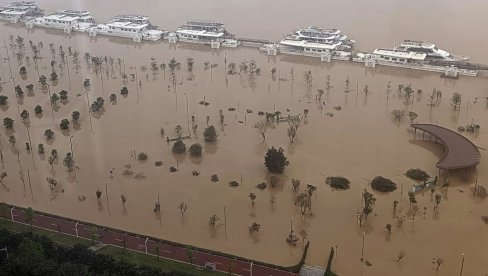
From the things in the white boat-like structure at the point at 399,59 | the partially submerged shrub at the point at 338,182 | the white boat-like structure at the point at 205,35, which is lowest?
the partially submerged shrub at the point at 338,182

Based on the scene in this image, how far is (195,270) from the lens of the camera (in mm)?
7613

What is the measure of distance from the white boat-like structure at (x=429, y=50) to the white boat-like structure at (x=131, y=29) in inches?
304

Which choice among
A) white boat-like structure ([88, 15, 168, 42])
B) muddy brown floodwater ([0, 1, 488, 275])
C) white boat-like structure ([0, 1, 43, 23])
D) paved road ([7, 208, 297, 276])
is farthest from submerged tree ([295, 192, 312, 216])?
white boat-like structure ([0, 1, 43, 23])

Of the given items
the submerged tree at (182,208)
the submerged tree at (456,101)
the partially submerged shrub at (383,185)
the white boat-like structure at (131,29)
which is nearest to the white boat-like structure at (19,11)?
the white boat-like structure at (131,29)

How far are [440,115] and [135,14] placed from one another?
1293cm

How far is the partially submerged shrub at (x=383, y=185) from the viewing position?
965cm

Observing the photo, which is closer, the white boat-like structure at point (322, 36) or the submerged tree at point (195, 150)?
the submerged tree at point (195, 150)

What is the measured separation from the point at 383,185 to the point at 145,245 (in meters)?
4.10

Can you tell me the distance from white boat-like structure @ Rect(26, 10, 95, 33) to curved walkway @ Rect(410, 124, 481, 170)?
12933 mm

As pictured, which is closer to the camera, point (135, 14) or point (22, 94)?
point (22, 94)

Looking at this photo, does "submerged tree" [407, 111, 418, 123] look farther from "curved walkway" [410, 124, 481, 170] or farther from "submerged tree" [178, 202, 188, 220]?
"submerged tree" [178, 202, 188, 220]

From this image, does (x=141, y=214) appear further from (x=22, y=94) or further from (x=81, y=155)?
(x=22, y=94)

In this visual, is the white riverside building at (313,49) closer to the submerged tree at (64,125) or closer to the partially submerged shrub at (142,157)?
the submerged tree at (64,125)

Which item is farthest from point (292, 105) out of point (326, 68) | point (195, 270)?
point (195, 270)
